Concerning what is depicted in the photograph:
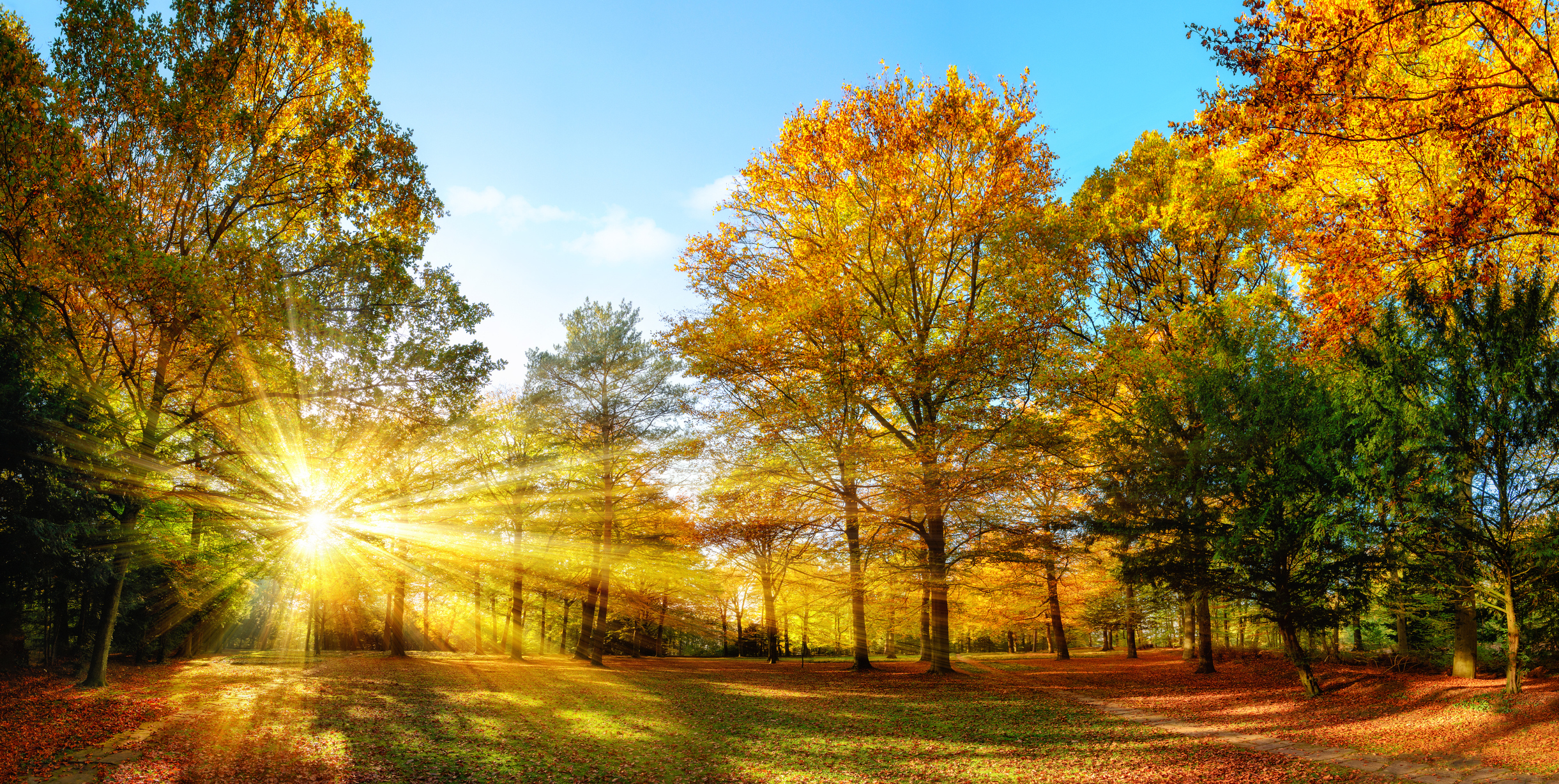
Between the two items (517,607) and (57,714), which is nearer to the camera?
(57,714)

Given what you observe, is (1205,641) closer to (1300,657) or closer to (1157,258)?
(1300,657)

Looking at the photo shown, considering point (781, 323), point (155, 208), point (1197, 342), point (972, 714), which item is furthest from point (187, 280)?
point (1197, 342)

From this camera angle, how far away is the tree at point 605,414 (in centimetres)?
2445

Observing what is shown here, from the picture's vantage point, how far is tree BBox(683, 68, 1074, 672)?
52.5 ft

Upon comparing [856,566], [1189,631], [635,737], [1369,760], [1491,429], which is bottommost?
[1189,631]

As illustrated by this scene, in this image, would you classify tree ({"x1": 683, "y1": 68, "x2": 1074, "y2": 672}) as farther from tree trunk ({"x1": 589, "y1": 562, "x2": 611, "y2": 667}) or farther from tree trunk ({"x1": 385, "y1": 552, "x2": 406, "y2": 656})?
tree trunk ({"x1": 385, "y1": 552, "x2": 406, "y2": 656})

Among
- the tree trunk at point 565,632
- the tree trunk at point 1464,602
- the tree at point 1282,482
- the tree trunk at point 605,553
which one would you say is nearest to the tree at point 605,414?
the tree trunk at point 605,553

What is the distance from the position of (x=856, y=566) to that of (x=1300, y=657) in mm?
10076

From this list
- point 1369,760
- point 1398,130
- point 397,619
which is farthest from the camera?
point 397,619

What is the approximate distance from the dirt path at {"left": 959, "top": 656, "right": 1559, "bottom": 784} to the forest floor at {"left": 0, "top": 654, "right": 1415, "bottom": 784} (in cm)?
37

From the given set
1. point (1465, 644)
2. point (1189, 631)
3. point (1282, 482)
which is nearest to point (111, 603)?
point (1282, 482)

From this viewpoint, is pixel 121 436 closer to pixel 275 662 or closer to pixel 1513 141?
pixel 275 662

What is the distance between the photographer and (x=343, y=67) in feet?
43.4

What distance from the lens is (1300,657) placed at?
485 inches
